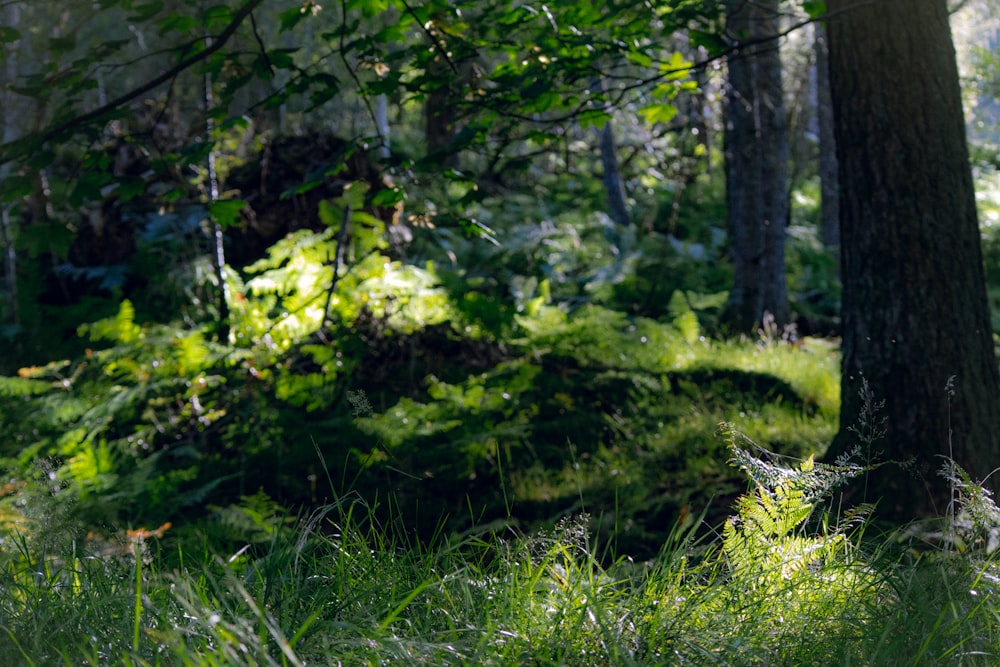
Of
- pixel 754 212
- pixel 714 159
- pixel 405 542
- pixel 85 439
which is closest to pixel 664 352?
pixel 754 212

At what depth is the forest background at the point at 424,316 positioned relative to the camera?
397 cm

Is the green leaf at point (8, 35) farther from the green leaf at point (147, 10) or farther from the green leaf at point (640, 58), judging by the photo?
the green leaf at point (640, 58)

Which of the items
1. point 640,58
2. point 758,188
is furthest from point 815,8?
point 758,188

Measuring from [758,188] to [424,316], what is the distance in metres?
4.25

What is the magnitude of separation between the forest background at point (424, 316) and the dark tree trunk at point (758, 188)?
0.11 ft

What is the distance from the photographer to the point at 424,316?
7484mm

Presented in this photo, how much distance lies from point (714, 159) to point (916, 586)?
686 inches

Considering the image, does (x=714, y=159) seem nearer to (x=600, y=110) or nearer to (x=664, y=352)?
(x=664, y=352)

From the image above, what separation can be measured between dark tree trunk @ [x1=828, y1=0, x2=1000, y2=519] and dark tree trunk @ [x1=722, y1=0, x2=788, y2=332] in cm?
467

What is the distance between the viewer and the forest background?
13.0 feet

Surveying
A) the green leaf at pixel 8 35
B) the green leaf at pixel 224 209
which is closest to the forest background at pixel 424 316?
the green leaf at pixel 224 209

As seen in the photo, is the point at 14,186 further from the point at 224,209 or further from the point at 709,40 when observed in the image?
the point at 709,40

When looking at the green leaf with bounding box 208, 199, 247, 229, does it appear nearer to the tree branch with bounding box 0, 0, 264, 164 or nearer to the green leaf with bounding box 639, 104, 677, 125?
the tree branch with bounding box 0, 0, 264, 164

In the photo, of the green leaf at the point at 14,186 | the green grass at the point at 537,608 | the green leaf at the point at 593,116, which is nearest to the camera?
the green grass at the point at 537,608
